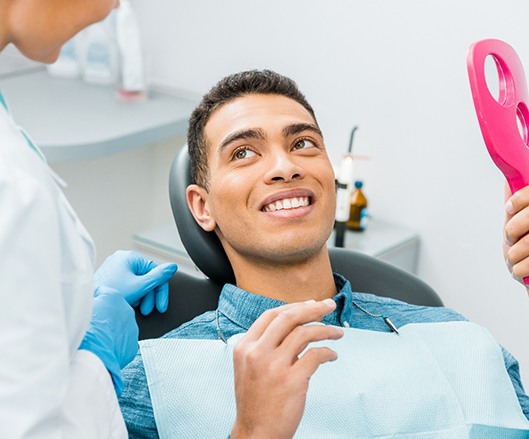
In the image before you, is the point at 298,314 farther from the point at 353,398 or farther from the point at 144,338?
the point at 144,338

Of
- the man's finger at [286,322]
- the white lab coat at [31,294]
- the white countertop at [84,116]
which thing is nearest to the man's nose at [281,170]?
the man's finger at [286,322]

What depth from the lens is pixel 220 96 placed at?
184 cm

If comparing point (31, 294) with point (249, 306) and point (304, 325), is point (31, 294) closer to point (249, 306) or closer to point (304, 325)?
point (304, 325)

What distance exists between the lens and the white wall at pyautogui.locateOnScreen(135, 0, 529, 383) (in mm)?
2566

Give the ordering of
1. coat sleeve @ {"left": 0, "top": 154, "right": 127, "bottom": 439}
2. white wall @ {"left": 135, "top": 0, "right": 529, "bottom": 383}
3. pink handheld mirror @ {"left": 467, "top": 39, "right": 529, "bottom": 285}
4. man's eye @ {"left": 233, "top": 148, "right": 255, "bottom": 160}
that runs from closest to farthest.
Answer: coat sleeve @ {"left": 0, "top": 154, "right": 127, "bottom": 439} → pink handheld mirror @ {"left": 467, "top": 39, "right": 529, "bottom": 285} → man's eye @ {"left": 233, "top": 148, "right": 255, "bottom": 160} → white wall @ {"left": 135, "top": 0, "right": 529, "bottom": 383}

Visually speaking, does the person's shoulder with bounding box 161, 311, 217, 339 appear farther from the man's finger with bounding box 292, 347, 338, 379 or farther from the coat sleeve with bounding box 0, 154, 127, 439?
the coat sleeve with bounding box 0, 154, 127, 439

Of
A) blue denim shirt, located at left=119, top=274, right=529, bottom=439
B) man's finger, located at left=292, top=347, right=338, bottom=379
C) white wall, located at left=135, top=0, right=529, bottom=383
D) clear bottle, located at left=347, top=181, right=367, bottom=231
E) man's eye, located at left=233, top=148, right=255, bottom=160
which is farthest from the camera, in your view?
clear bottle, located at left=347, top=181, right=367, bottom=231

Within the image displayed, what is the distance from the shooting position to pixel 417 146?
8.87ft

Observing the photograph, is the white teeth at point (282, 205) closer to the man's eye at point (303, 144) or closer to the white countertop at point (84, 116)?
the man's eye at point (303, 144)

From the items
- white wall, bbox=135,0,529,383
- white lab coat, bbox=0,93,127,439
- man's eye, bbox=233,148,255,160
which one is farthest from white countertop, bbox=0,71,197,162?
white lab coat, bbox=0,93,127,439

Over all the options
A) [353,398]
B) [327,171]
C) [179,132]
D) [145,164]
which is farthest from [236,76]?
[145,164]

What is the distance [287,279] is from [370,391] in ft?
0.90

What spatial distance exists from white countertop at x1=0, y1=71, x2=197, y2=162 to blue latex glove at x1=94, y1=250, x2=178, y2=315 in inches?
40.0

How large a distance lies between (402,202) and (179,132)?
807 mm
